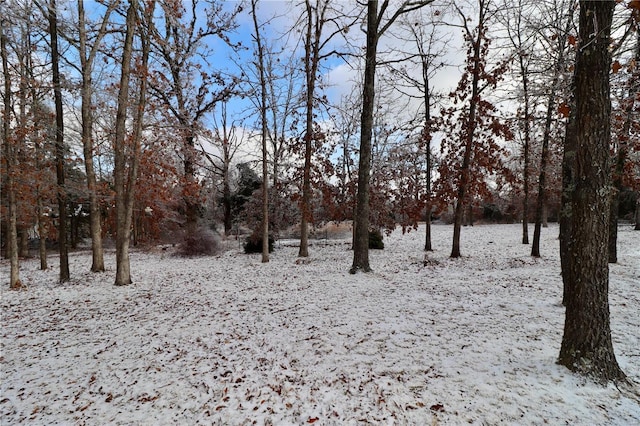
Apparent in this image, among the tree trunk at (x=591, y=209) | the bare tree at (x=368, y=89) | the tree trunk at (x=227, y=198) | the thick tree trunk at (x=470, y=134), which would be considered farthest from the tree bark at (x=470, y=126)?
the tree trunk at (x=227, y=198)

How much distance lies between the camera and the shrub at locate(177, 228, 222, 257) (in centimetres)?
1370

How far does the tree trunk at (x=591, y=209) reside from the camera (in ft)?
9.82

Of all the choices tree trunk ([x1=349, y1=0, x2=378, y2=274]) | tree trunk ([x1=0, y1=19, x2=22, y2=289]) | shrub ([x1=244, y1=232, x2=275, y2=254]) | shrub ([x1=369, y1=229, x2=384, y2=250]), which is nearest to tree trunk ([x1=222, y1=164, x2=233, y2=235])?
shrub ([x1=244, y1=232, x2=275, y2=254])

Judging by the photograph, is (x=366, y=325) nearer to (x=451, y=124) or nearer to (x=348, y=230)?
(x=451, y=124)

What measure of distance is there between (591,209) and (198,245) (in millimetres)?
13401

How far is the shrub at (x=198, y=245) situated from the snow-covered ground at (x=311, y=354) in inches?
236

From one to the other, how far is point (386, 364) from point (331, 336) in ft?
3.26

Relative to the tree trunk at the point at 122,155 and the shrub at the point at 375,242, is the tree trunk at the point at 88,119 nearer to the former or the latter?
the tree trunk at the point at 122,155

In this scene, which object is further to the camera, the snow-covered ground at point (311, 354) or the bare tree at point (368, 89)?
the bare tree at point (368, 89)

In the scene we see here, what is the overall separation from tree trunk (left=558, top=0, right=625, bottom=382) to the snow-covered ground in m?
0.34

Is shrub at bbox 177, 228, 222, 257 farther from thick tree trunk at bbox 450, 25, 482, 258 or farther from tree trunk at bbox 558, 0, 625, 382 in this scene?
tree trunk at bbox 558, 0, 625, 382

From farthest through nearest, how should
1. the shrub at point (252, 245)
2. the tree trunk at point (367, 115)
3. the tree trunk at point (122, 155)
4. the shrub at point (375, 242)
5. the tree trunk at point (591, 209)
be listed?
1. the shrub at point (375, 242)
2. the shrub at point (252, 245)
3. the tree trunk at point (367, 115)
4. the tree trunk at point (122, 155)
5. the tree trunk at point (591, 209)

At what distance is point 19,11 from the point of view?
804 centimetres

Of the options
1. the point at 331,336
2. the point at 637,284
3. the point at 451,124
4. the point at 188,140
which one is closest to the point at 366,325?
the point at 331,336
